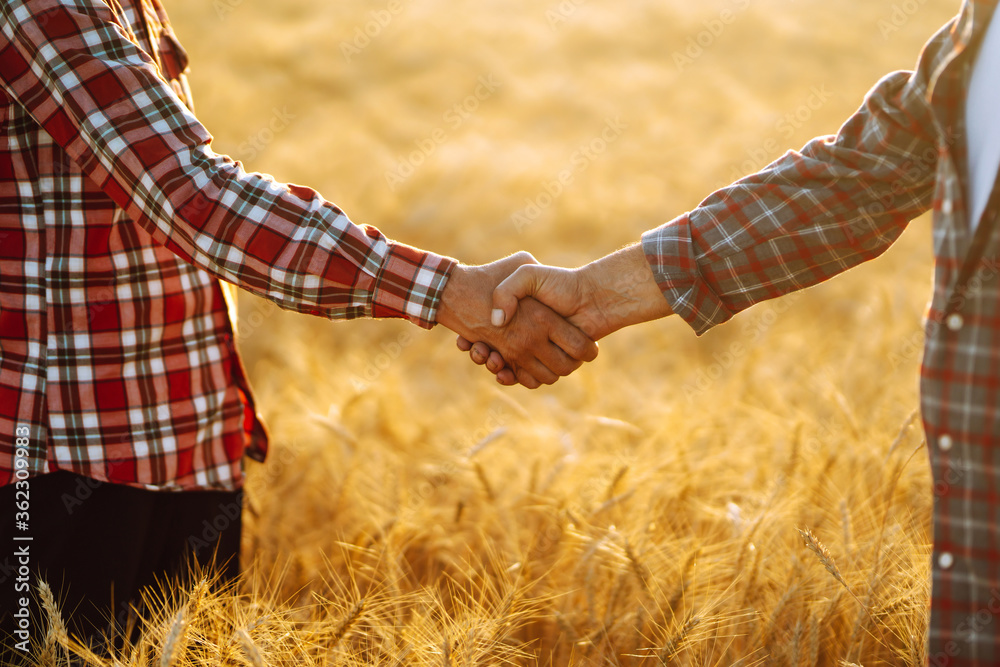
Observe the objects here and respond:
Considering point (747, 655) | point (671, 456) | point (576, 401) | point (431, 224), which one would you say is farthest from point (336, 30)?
point (747, 655)

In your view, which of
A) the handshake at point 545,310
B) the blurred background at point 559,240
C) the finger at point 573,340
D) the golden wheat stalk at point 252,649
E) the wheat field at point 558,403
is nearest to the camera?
the golden wheat stalk at point 252,649

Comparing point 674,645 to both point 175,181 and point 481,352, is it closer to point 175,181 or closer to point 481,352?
point 481,352

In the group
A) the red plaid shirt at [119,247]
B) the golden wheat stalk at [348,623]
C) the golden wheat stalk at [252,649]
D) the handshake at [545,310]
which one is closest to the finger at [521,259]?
the handshake at [545,310]

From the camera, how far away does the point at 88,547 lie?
1.56m

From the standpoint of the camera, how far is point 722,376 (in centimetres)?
355

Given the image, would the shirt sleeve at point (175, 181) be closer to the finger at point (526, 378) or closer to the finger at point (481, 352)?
the finger at point (481, 352)

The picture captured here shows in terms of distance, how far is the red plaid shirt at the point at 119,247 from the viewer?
4.54 feet

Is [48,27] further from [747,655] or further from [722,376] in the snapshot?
[722,376]

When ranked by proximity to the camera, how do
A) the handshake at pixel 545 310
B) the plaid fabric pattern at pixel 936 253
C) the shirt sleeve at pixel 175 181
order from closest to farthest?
the plaid fabric pattern at pixel 936 253 < the shirt sleeve at pixel 175 181 < the handshake at pixel 545 310

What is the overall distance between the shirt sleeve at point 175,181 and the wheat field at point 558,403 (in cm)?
55

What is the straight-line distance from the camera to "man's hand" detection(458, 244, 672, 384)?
69.6 inches

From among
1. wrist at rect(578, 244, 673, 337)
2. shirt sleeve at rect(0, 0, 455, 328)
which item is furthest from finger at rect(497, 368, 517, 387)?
shirt sleeve at rect(0, 0, 455, 328)

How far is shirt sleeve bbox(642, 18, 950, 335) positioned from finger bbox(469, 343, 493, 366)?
1.37 ft

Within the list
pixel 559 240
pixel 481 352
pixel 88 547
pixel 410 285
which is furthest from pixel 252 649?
pixel 559 240
